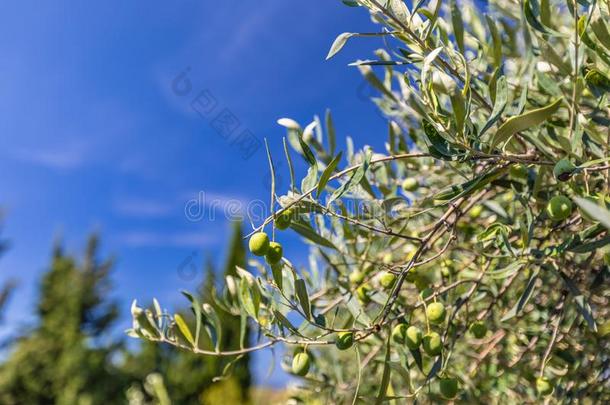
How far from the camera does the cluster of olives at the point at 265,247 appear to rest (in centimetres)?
81

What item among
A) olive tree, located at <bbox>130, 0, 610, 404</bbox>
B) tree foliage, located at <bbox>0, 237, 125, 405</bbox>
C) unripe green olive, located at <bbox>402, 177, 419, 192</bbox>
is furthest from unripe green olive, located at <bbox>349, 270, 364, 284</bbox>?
tree foliage, located at <bbox>0, 237, 125, 405</bbox>

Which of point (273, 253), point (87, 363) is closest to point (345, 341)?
point (273, 253)

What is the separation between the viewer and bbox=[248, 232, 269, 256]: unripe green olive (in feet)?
2.66

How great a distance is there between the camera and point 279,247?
0.87 m

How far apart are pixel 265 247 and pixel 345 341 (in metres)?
0.26

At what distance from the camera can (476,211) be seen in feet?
4.56

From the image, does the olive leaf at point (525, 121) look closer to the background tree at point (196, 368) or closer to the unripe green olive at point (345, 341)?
the unripe green olive at point (345, 341)

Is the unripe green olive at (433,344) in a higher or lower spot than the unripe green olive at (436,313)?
lower

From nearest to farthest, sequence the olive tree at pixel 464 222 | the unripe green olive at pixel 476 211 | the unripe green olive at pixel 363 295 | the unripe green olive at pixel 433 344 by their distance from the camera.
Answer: the olive tree at pixel 464 222 → the unripe green olive at pixel 433 344 → the unripe green olive at pixel 363 295 → the unripe green olive at pixel 476 211

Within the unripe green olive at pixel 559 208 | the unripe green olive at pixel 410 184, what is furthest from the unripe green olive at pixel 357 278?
the unripe green olive at pixel 559 208

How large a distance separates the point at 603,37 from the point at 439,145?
380mm

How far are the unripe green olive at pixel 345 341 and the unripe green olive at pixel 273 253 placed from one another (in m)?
0.21

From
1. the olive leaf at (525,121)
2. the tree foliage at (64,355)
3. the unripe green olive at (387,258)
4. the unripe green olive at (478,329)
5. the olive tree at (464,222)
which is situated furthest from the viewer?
the tree foliage at (64,355)

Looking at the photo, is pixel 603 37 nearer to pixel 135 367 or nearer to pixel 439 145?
pixel 439 145
